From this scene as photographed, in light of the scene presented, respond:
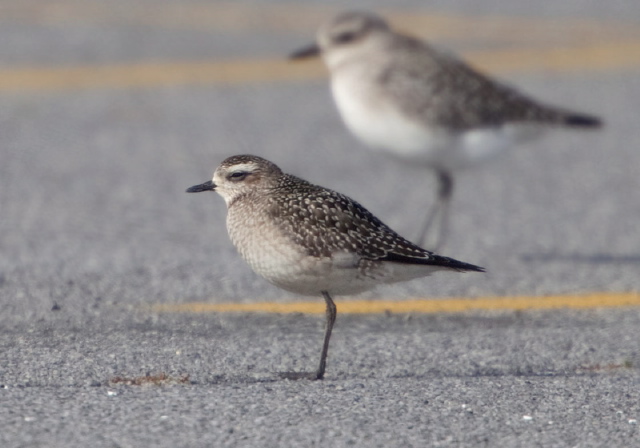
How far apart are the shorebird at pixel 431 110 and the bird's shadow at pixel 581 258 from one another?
2.56 ft

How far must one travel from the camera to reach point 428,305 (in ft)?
27.0

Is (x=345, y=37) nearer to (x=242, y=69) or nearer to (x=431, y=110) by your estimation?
(x=431, y=110)

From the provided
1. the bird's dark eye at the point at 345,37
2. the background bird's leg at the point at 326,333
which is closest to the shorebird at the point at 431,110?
the bird's dark eye at the point at 345,37

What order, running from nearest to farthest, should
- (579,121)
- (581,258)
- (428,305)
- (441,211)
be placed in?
(428,305), (581,258), (441,211), (579,121)

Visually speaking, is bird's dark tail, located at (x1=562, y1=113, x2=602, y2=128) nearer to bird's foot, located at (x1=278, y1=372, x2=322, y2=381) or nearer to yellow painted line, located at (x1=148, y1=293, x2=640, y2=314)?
yellow painted line, located at (x1=148, y1=293, x2=640, y2=314)

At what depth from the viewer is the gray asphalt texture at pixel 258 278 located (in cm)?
576

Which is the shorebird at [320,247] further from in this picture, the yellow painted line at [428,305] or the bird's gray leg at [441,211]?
the bird's gray leg at [441,211]

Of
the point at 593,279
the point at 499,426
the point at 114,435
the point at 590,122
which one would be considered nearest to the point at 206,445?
the point at 114,435

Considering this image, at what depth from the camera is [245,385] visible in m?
6.24

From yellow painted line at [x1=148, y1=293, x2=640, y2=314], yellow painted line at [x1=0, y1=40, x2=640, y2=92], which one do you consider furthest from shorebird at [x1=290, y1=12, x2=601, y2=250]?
yellow painted line at [x1=0, y1=40, x2=640, y2=92]

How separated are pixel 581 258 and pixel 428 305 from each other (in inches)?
74.7

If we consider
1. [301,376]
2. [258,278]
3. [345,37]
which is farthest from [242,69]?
[301,376]

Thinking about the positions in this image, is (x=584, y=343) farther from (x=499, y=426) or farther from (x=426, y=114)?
(x=426, y=114)

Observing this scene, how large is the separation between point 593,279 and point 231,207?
3181 millimetres
